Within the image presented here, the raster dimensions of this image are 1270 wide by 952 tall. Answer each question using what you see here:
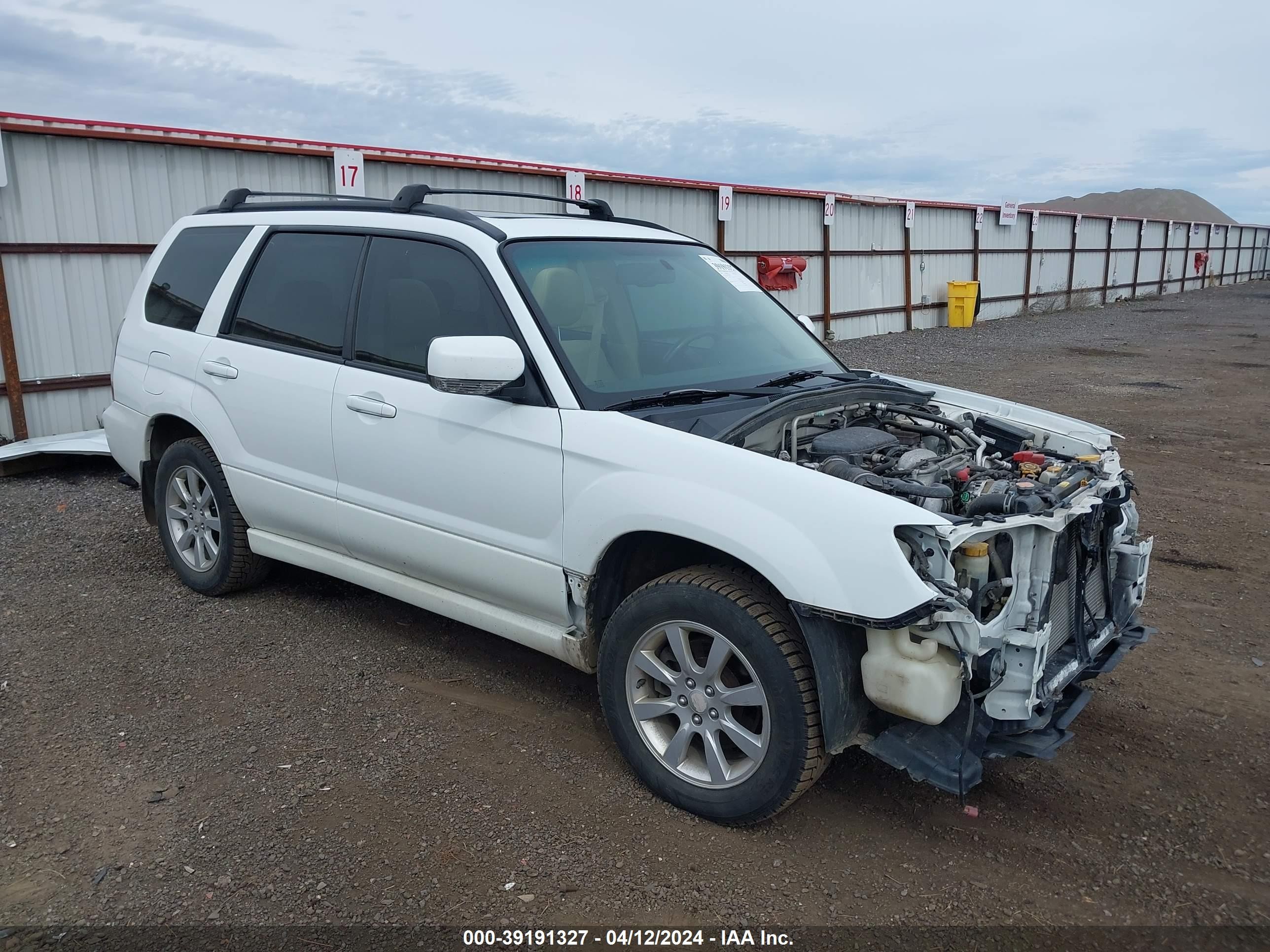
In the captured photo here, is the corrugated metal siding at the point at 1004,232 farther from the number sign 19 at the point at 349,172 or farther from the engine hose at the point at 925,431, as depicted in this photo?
the engine hose at the point at 925,431

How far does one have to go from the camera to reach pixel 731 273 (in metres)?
4.79

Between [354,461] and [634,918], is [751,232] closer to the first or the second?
[354,461]

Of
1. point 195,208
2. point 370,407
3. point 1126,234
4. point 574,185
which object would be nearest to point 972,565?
point 370,407

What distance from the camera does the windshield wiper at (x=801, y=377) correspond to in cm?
397

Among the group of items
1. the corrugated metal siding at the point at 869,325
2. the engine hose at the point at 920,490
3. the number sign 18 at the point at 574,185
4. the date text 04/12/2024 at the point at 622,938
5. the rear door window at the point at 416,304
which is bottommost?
the date text 04/12/2024 at the point at 622,938

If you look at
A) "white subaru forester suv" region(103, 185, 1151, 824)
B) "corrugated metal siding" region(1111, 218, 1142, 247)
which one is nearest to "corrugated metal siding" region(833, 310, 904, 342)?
"white subaru forester suv" region(103, 185, 1151, 824)

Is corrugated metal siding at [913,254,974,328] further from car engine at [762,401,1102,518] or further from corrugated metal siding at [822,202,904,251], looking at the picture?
car engine at [762,401,1102,518]

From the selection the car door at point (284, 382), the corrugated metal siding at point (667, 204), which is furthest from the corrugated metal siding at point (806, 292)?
the car door at point (284, 382)

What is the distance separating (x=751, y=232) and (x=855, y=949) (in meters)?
17.0

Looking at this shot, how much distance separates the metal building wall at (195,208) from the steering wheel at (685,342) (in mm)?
7643

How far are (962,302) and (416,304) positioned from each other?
74.2 ft

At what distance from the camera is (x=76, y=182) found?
30.9 ft

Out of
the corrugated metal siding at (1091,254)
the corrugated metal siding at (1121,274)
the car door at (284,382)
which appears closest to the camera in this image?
the car door at (284,382)

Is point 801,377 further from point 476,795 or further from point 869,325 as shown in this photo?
point 869,325
